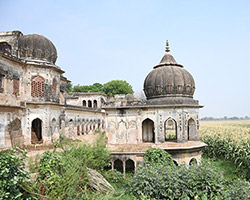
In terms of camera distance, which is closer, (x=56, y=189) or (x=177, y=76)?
(x=56, y=189)

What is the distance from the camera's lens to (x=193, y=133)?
1803cm

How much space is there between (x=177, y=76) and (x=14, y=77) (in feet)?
39.8

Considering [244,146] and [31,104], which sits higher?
[31,104]

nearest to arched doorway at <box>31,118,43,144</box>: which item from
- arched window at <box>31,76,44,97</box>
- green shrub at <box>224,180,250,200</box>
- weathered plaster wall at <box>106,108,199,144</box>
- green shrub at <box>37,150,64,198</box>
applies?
arched window at <box>31,76,44,97</box>

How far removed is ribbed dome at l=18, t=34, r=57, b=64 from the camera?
16078 mm

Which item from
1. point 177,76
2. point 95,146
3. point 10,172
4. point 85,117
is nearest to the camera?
point 10,172

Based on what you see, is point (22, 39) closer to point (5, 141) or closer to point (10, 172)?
point (5, 141)

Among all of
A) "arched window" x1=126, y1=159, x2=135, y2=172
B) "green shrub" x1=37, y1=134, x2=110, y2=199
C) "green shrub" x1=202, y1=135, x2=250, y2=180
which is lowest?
"arched window" x1=126, y1=159, x2=135, y2=172

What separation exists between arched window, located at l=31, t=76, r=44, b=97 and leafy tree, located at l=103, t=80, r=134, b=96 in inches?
1364

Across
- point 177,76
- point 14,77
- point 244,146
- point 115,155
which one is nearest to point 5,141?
point 14,77

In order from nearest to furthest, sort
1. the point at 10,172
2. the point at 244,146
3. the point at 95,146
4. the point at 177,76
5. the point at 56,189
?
the point at 10,172, the point at 56,189, the point at 95,146, the point at 244,146, the point at 177,76

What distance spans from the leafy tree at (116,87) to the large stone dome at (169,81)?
31792 mm

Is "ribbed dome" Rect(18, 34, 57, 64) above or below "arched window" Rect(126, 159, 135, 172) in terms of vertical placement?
above

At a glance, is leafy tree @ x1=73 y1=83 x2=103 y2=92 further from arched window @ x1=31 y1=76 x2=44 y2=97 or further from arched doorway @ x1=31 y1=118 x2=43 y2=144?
arched window @ x1=31 y1=76 x2=44 y2=97
